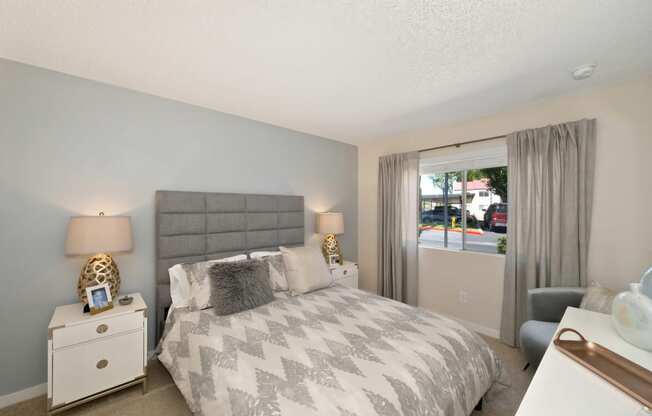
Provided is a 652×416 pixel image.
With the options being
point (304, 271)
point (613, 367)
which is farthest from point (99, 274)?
point (613, 367)

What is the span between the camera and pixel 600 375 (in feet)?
3.12

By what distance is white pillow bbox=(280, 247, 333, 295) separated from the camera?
2570mm

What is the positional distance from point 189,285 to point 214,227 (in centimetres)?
64

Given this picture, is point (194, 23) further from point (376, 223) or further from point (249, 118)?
point (376, 223)

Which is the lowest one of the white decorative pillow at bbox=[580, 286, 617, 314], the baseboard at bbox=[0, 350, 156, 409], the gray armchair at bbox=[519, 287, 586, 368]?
the baseboard at bbox=[0, 350, 156, 409]

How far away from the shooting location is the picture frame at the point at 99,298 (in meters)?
1.85

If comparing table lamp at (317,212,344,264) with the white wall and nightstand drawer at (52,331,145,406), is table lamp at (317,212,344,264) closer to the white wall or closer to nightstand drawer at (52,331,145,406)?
the white wall

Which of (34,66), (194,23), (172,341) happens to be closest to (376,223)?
(172,341)

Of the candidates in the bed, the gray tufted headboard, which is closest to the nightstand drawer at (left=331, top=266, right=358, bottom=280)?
the gray tufted headboard

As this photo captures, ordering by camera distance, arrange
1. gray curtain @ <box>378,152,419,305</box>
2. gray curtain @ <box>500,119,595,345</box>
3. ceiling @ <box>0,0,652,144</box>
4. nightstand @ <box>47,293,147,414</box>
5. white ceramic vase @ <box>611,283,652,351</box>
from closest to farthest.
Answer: white ceramic vase @ <box>611,283,652,351</box> < ceiling @ <box>0,0,652,144</box> < nightstand @ <box>47,293,147,414</box> < gray curtain @ <box>500,119,595,345</box> < gray curtain @ <box>378,152,419,305</box>

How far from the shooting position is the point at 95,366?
179cm

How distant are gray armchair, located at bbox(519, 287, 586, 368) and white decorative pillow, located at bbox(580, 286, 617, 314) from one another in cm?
14

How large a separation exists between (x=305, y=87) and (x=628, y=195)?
280 cm

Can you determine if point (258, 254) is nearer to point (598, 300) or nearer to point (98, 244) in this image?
point (98, 244)
